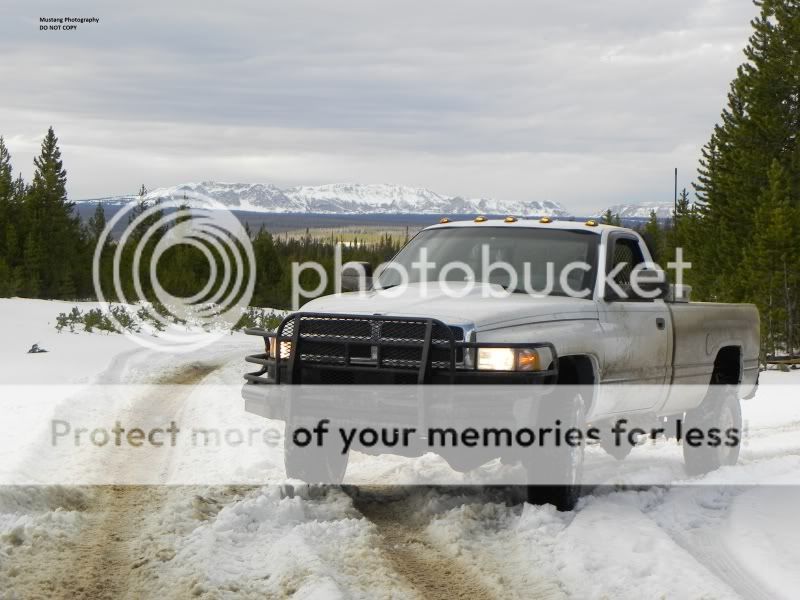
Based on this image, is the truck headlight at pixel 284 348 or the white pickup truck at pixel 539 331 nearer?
the white pickup truck at pixel 539 331

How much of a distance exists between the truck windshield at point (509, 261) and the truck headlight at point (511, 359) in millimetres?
1305

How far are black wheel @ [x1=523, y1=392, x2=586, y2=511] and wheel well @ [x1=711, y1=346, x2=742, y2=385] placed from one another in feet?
10.9

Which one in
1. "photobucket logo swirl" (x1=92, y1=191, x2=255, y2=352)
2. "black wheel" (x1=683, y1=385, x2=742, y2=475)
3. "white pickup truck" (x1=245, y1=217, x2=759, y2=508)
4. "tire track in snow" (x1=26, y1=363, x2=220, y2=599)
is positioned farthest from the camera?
"photobucket logo swirl" (x1=92, y1=191, x2=255, y2=352)

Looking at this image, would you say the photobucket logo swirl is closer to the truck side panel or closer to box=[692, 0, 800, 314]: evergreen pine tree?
the truck side panel

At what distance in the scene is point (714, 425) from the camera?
9422 mm

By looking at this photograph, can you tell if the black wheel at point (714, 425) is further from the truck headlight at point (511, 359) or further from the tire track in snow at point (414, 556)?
the truck headlight at point (511, 359)

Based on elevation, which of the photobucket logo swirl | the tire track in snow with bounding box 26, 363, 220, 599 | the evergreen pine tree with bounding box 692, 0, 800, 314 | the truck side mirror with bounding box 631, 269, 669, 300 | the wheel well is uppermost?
the evergreen pine tree with bounding box 692, 0, 800, 314

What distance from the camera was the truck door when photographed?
779 cm

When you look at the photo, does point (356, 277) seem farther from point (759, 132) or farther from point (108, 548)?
point (759, 132)

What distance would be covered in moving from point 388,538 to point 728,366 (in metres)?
4.84

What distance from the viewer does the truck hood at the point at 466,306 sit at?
674 cm

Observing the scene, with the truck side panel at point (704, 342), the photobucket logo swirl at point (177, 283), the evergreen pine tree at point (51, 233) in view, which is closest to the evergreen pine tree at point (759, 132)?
the photobucket logo swirl at point (177, 283)

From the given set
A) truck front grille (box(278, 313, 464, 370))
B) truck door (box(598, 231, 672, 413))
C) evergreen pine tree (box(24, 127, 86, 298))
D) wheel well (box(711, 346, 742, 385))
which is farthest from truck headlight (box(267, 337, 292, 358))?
evergreen pine tree (box(24, 127, 86, 298))

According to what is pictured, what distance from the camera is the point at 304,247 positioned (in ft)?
515
